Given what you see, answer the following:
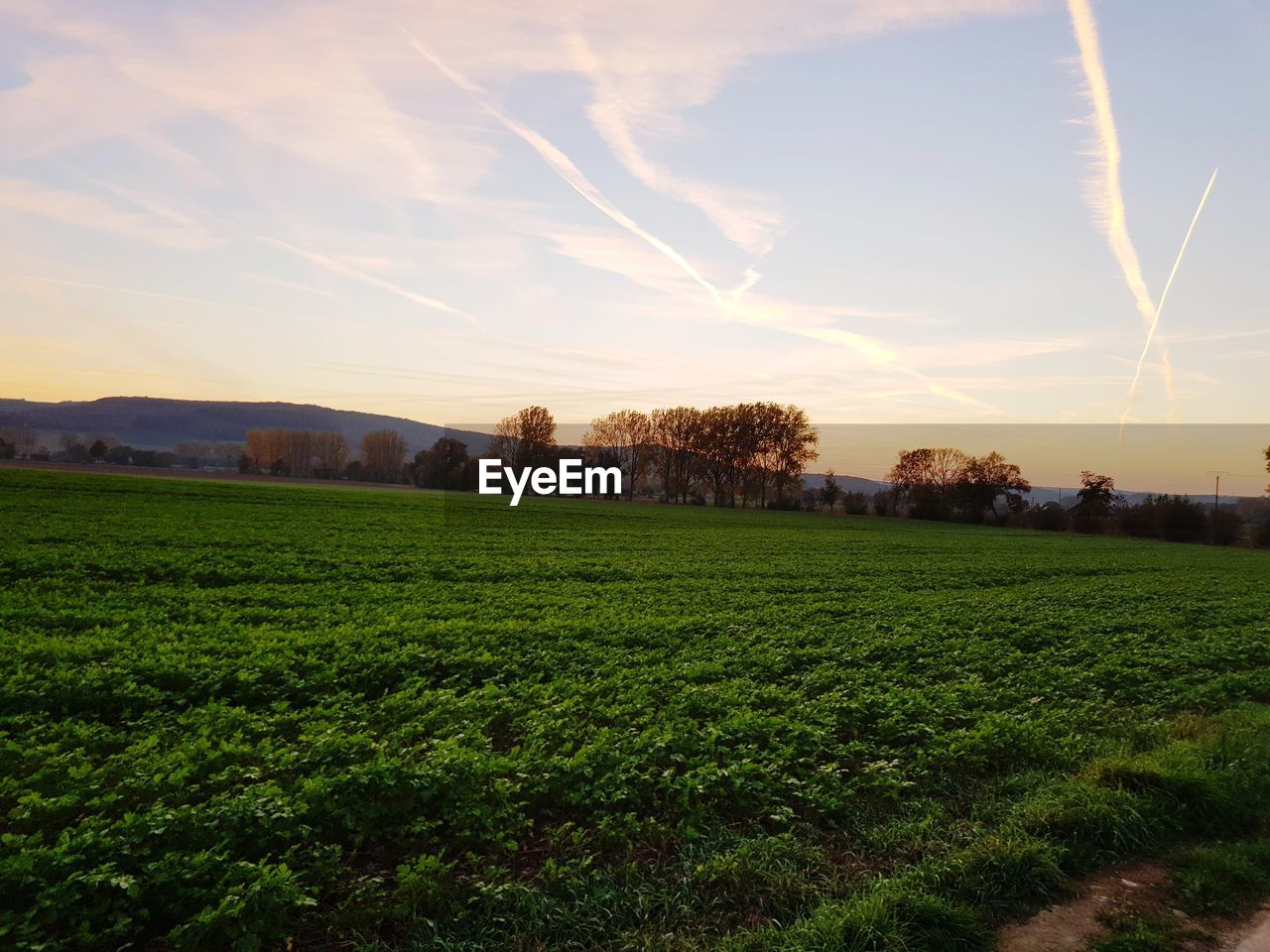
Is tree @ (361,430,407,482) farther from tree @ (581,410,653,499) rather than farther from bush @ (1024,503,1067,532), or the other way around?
bush @ (1024,503,1067,532)

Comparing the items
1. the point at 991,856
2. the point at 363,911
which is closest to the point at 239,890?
the point at 363,911

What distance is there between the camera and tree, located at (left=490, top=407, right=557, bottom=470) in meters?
126

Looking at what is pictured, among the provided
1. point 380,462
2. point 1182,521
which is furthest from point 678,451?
point 380,462

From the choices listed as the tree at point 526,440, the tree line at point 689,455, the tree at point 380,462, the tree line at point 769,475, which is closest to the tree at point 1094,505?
the tree line at point 769,475

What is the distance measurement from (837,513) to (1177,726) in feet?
350

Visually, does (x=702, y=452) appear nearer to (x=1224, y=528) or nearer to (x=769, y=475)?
(x=769, y=475)

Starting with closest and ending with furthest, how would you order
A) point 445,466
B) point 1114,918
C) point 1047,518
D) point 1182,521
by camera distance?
point 1114,918, point 1182,521, point 1047,518, point 445,466

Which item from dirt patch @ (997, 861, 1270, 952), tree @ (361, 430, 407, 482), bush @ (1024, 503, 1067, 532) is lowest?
dirt patch @ (997, 861, 1270, 952)

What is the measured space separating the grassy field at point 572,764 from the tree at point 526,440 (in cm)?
10634

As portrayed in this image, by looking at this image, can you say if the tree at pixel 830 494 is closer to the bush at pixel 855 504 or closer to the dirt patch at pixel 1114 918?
the bush at pixel 855 504

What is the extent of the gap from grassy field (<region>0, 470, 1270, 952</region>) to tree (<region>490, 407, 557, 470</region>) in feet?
349

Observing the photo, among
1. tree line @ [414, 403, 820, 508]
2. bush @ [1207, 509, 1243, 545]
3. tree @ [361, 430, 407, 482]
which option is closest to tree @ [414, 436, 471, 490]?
tree line @ [414, 403, 820, 508]

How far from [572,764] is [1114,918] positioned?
16.9 feet

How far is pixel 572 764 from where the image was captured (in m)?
7.93
